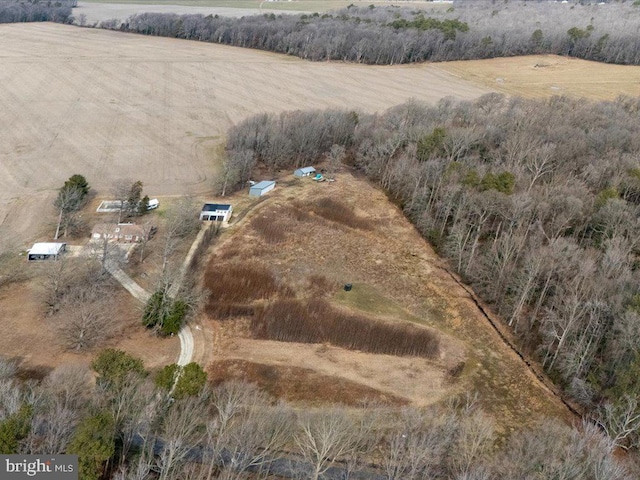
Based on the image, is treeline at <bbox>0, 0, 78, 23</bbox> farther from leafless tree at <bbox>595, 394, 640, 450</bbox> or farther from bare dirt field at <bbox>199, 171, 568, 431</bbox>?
leafless tree at <bbox>595, 394, 640, 450</bbox>

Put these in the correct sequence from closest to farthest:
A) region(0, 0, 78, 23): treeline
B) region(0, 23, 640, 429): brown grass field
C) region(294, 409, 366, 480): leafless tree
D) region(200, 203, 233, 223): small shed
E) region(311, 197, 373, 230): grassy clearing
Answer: region(294, 409, 366, 480): leafless tree < region(0, 23, 640, 429): brown grass field < region(200, 203, 233, 223): small shed < region(311, 197, 373, 230): grassy clearing < region(0, 0, 78, 23): treeline

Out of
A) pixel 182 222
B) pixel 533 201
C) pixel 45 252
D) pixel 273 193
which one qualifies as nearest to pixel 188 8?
pixel 273 193

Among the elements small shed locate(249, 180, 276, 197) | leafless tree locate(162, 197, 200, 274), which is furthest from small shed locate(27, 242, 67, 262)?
small shed locate(249, 180, 276, 197)

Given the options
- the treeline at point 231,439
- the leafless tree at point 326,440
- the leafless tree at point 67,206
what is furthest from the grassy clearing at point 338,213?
the leafless tree at point 326,440

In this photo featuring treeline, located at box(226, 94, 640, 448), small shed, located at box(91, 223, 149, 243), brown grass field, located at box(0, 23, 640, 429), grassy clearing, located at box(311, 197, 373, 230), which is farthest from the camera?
grassy clearing, located at box(311, 197, 373, 230)

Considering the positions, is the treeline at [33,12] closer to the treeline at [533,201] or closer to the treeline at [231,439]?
the treeline at [533,201]
